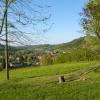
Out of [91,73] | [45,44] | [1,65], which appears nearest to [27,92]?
[45,44]

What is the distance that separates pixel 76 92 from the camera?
13180 millimetres

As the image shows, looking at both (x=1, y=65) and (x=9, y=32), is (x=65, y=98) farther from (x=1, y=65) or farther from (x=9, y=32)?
(x=1, y=65)

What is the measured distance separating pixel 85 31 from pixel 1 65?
46.9 ft

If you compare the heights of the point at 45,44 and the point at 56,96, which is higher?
the point at 45,44

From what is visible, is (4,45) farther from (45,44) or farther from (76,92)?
(76,92)

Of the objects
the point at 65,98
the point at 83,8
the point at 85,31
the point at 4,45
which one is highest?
the point at 83,8

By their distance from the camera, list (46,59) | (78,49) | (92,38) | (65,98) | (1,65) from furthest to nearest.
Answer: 1. (46,59)
2. (78,49)
3. (1,65)
4. (92,38)
5. (65,98)

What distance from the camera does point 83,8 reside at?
144 feet

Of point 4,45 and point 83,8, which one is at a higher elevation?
point 83,8

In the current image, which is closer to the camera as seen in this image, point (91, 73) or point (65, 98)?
point (65, 98)

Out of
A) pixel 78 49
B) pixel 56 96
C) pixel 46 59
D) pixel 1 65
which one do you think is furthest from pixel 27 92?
pixel 46 59

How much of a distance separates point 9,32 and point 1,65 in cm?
3507

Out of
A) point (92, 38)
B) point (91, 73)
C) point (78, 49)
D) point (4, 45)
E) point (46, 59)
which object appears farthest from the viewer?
point (46, 59)

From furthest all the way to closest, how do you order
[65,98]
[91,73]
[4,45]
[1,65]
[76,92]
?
[1,65]
[91,73]
[4,45]
[76,92]
[65,98]
